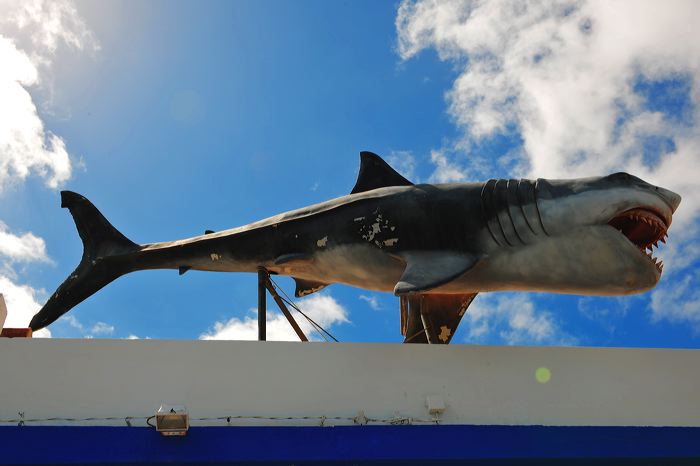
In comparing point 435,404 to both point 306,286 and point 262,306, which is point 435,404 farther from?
point 306,286

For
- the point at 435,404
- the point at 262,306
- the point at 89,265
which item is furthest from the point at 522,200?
the point at 89,265

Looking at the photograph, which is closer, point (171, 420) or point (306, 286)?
point (171, 420)

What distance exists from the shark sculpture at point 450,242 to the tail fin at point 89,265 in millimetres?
27

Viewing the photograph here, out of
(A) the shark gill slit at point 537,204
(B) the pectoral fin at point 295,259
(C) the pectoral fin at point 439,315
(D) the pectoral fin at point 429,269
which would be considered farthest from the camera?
(C) the pectoral fin at point 439,315

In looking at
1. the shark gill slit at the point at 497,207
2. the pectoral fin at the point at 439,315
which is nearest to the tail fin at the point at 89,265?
the pectoral fin at the point at 439,315

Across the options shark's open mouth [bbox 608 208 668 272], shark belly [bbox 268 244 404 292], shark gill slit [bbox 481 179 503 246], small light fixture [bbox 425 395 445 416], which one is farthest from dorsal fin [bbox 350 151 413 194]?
small light fixture [bbox 425 395 445 416]

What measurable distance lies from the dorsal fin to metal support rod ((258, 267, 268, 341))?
1.46 metres

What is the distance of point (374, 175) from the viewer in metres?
9.40

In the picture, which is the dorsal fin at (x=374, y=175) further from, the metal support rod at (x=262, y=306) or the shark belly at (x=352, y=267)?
the metal support rod at (x=262, y=306)

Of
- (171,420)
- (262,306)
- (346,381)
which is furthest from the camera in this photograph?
(262,306)
